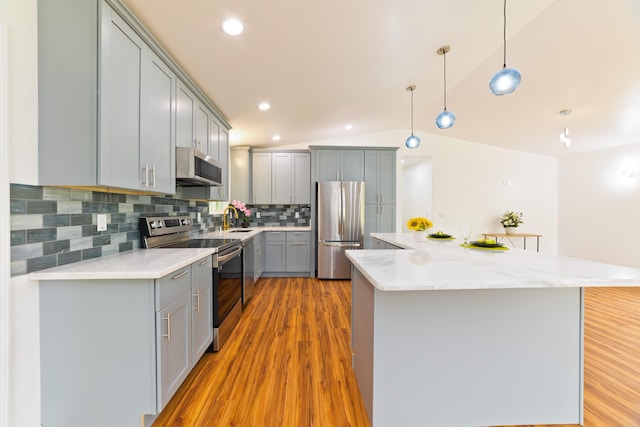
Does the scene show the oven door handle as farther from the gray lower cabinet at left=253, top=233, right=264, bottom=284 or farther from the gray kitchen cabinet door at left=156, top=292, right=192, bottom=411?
the gray lower cabinet at left=253, top=233, right=264, bottom=284

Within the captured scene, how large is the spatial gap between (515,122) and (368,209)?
2667mm

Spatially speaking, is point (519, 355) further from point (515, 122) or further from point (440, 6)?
point (515, 122)

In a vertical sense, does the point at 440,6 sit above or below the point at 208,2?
above

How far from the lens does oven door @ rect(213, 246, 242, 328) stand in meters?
2.13

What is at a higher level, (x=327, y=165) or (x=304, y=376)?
(x=327, y=165)

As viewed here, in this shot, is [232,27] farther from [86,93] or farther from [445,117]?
[445,117]

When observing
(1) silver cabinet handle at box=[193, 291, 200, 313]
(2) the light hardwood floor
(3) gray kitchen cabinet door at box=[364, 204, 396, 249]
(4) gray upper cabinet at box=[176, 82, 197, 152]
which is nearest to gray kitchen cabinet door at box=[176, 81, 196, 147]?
(4) gray upper cabinet at box=[176, 82, 197, 152]

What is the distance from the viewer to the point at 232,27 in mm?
1766

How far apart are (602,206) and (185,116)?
6530mm

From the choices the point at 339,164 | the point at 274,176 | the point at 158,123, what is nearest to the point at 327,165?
the point at 339,164

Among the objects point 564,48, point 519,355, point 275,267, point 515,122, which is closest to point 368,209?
point 275,267

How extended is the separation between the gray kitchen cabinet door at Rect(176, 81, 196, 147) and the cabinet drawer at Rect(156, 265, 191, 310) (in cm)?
119

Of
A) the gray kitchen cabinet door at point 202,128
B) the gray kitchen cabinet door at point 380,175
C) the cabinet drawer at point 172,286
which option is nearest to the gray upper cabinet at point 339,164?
the gray kitchen cabinet door at point 380,175

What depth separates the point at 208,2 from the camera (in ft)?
5.09
